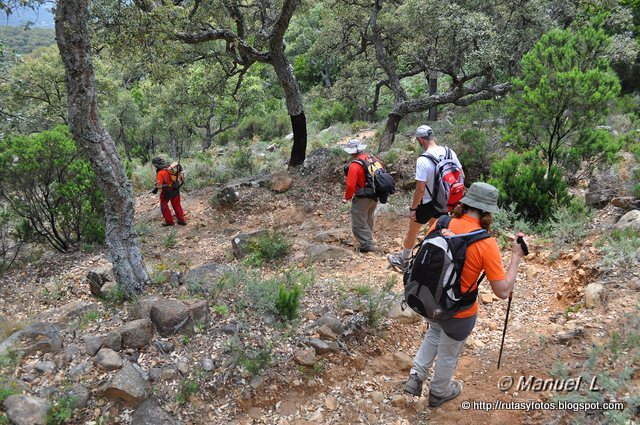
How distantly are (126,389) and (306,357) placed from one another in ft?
4.86

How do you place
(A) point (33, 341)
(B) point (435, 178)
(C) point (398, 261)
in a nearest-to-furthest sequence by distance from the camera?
(A) point (33, 341) → (B) point (435, 178) → (C) point (398, 261)

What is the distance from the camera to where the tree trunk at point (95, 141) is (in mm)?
4176

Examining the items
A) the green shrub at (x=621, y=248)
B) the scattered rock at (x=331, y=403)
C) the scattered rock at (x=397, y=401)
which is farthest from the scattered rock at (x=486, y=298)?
the scattered rock at (x=331, y=403)

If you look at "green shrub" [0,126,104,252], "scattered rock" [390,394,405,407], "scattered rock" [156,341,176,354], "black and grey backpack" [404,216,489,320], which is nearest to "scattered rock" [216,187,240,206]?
"green shrub" [0,126,104,252]

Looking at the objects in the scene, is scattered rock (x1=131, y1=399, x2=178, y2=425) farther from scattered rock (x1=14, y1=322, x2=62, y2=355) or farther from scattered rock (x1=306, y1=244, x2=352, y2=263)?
scattered rock (x1=306, y1=244, x2=352, y2=263)

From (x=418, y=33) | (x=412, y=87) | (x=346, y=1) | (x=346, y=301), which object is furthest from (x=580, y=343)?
(x=412, y=87)

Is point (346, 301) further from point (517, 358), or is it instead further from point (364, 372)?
point (517, 358)

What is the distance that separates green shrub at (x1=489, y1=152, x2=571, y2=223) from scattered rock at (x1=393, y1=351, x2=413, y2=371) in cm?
383

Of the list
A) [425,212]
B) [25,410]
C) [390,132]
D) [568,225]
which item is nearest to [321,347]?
[425,212]

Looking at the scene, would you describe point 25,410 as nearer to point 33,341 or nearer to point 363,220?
point 33,341

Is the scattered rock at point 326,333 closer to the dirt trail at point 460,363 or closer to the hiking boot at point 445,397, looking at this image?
the dirt trail at point 460,363

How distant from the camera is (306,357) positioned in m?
4.01

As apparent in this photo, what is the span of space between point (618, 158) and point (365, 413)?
26.1 ft

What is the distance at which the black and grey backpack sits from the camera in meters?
3.12
